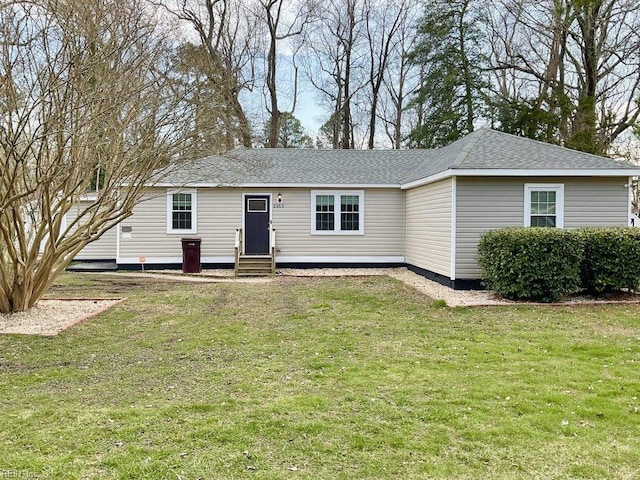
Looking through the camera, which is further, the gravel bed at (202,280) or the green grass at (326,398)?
the gravel bed at (202,280)

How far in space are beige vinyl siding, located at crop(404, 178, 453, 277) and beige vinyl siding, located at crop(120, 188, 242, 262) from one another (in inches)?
197

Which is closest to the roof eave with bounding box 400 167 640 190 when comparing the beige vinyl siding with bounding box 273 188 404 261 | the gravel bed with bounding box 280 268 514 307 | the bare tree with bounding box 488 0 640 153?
the gravel bed with bounding box 280 268 514 307

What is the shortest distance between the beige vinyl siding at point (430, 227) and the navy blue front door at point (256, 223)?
13.7ft

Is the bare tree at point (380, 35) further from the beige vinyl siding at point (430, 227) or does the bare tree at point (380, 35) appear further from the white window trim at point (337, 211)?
the beige vinyl siding at point (430, 227)

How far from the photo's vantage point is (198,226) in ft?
47.6

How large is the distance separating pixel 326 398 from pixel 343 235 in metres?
10.7

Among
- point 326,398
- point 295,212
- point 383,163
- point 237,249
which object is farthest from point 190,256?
point 326,398

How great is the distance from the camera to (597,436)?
3.38 m

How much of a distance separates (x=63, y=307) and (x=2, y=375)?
3768mm

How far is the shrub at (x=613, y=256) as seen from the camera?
353 inches

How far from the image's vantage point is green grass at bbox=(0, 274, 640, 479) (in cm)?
302

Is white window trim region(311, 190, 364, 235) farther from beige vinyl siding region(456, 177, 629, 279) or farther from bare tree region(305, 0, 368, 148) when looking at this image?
bare tree region(305, 0, 368, 148)

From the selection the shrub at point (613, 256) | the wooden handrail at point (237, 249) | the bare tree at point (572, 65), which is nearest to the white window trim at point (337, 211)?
the wooden handrail at point (237, 249)

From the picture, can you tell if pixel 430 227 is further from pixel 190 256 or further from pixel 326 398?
pixel 326 398
